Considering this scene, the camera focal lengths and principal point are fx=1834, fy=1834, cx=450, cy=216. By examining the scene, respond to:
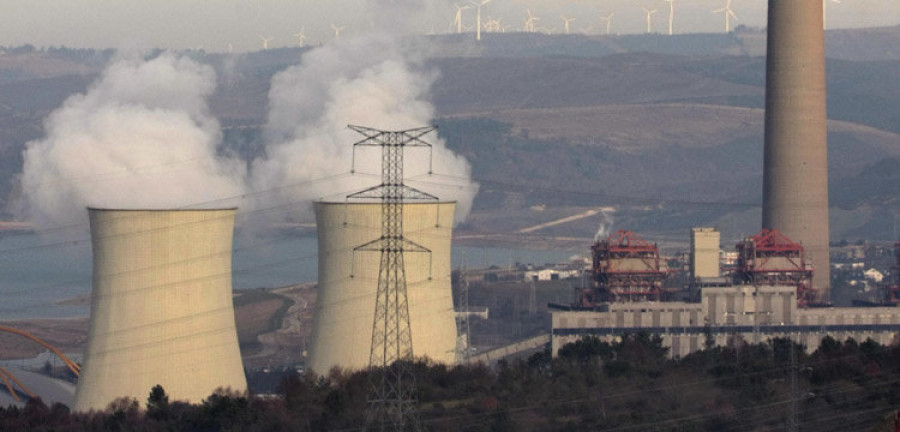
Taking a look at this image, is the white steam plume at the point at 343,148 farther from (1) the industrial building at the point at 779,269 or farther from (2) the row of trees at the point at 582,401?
(2) the row of trees at the point at 582,401

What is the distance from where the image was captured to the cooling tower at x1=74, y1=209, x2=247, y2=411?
130 feet

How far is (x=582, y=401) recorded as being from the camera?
129ft

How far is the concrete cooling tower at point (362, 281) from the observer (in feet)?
144

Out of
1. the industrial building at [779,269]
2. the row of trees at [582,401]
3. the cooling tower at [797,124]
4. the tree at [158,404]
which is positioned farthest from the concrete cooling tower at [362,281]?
the cooling tower at [797,124]

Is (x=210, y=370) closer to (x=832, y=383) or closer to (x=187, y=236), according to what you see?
(x=187, y=236)

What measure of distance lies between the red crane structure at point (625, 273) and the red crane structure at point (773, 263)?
14.0 feet

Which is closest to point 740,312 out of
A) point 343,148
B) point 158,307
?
point 343,148

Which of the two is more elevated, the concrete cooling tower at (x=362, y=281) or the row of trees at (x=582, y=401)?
the concrete cooling tower at (x=362, y=281)

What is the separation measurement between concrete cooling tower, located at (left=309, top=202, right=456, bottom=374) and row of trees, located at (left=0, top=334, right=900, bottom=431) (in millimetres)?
800

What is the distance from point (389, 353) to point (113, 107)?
13121 millimetres

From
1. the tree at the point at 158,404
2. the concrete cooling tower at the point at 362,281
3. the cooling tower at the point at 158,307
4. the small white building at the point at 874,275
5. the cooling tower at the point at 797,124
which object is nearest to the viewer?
the tree at the point at 158,404

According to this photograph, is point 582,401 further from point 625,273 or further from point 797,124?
point 797,124

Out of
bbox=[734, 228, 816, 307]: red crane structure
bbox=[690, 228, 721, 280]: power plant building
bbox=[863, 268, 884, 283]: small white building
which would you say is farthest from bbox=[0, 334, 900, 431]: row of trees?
bbox=[863, 268, 884, 283]: small white building

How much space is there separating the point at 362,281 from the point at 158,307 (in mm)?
5816
